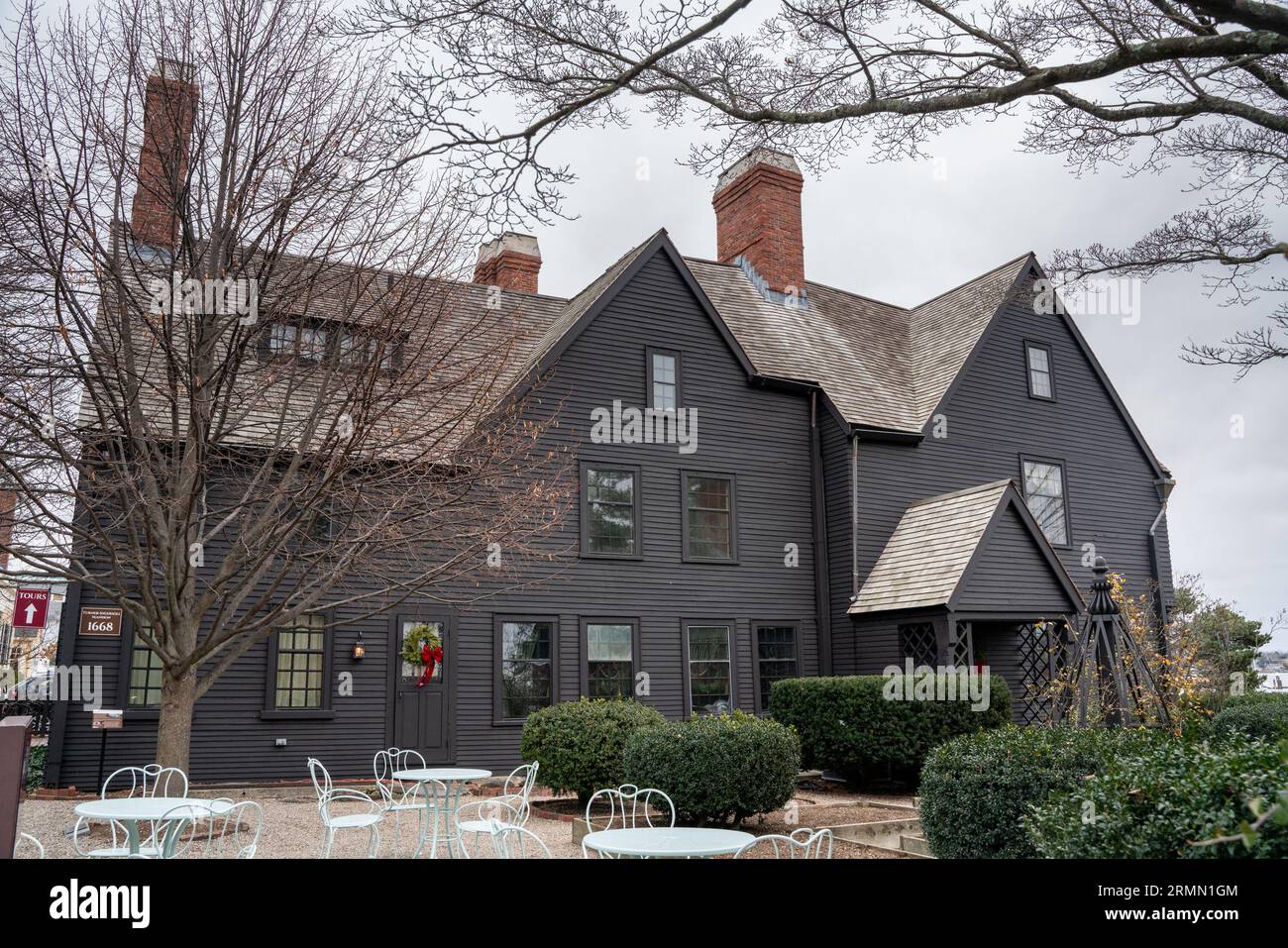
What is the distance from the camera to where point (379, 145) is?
10453mm

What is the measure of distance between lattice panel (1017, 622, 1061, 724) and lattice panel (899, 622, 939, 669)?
7.86 ft

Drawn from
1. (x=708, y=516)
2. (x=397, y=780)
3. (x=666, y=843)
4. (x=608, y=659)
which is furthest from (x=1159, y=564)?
(x=666, y=843)

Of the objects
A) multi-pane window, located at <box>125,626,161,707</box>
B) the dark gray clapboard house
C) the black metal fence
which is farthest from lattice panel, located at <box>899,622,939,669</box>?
the black metal fence

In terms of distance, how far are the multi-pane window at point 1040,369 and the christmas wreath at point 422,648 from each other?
48.4 ft

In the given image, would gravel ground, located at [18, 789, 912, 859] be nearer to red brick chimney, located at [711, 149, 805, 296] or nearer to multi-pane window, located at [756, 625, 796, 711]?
multi-pane window, located at [756, 625, 796, 711]

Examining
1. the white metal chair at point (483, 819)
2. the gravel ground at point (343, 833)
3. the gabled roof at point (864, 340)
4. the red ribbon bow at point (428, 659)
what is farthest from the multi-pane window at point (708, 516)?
the white metal chair at point (483, 819)

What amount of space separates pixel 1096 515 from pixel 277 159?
63.5 feet

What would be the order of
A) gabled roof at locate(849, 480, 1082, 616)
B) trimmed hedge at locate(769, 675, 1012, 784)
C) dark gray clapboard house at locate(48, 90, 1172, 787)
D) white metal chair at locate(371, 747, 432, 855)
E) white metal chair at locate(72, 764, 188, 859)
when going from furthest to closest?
gabled roof at locate(849, 480, 1082, 616) < dark gray clapboard house at locate(48, 90, 1172, 787) < trimmed hedge at locate(769, 675, 1012, 784) < white metal chair at locate(371, 747, 432, 855) < white metal chair at locate(72, 764, 188, 859)

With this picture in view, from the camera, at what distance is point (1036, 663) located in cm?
1900

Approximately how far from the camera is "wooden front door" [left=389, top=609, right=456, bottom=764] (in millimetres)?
15820

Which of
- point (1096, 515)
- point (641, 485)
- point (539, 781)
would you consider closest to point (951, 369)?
point (1096, 515)

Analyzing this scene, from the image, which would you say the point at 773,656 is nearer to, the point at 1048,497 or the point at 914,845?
the point at 1048,497

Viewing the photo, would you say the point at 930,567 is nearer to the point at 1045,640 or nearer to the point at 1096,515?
the point at 1045,640

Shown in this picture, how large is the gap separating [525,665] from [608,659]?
59.9 inches
